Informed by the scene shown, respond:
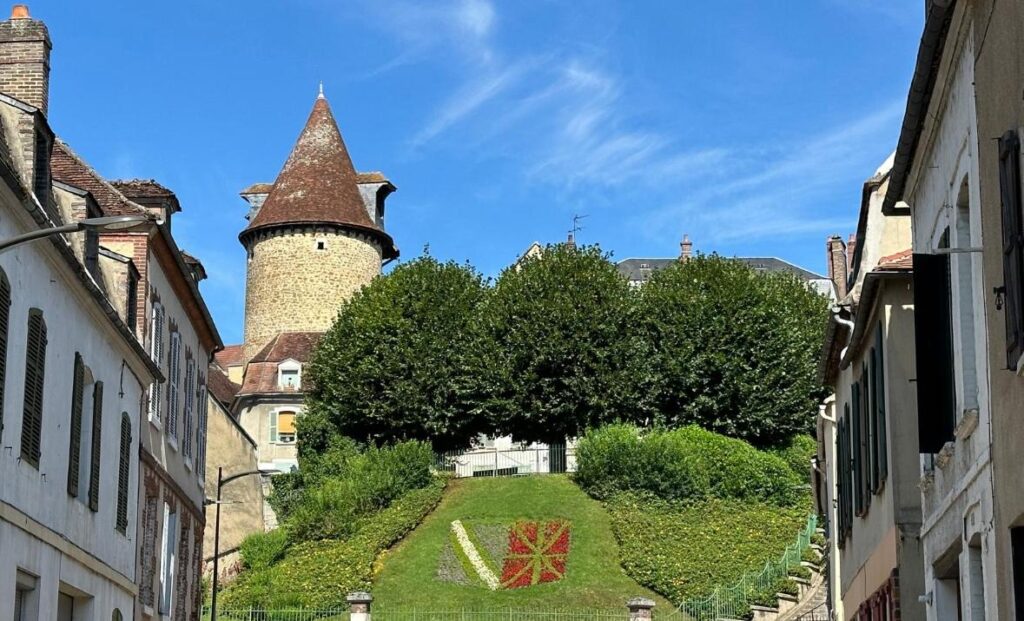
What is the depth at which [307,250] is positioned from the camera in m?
75.8

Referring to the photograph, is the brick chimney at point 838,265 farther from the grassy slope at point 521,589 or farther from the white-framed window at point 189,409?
the grassy slope at point 521,589

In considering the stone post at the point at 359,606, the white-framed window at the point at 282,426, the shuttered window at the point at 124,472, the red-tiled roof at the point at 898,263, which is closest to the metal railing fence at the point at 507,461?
the white-framed window at the point at 282,426

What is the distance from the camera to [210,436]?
56062mm

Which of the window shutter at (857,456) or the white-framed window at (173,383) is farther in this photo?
the white-framed window at (173,383)

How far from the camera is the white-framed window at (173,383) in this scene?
26.4 meters

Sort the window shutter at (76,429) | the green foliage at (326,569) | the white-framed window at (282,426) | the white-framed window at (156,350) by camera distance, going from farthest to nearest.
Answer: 1. the white-framed window at (282,426)
2. the green foliage at (326,569)
3. the white-framed window at (156,350)
4. the window shutter at (76,429)

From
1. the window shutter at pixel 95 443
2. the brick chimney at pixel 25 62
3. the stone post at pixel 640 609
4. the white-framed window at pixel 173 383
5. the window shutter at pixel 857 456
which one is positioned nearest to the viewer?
the window shutter at pixel 857 456

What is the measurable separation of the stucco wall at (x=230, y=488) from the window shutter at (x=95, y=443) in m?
34.4

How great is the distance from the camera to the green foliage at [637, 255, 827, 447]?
58406 millimetres

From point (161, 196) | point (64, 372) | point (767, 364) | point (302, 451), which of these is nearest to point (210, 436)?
point (302, 451)

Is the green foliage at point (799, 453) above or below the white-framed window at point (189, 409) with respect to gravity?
above

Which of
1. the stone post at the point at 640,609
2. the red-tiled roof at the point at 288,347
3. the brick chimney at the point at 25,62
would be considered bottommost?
the stone post at the point at 640,609

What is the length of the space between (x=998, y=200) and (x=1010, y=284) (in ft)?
2.62

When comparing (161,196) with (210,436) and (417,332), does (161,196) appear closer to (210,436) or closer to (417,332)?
(210,436)
